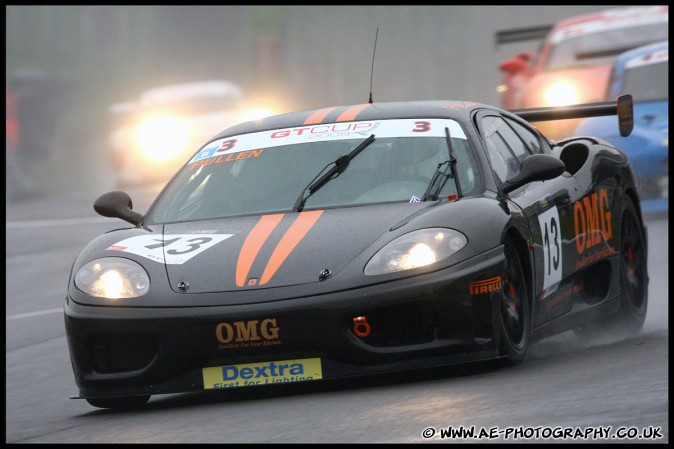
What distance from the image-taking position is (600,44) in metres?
18.9

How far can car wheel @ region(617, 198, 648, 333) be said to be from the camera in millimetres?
8031

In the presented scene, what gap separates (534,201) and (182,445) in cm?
265

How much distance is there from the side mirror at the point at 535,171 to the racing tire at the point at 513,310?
0.47m

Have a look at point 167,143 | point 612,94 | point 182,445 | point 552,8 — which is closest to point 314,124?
point 182,445

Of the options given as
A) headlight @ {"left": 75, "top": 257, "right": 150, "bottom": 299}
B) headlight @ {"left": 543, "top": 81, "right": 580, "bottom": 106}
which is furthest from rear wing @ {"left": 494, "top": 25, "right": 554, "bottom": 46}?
headlight @ {"left": 75, "top": 257, "right": 150, "bottom": 299}

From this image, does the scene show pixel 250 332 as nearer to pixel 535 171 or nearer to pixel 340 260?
pixel 340 260

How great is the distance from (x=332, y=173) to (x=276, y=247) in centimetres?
89

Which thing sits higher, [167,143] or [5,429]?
[5,429]

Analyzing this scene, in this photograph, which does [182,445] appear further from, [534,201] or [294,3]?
[294,3]

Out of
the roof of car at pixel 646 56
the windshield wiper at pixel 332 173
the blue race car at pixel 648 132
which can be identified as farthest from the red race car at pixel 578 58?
the windshield wiper at pixel 332 173

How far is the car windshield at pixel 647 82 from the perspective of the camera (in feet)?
50.2

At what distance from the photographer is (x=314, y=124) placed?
7.63m

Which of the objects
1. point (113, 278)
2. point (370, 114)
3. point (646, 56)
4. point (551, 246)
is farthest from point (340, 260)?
point (646, 56)

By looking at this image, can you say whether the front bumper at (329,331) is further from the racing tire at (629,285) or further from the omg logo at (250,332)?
the racing tire at (629,285)
